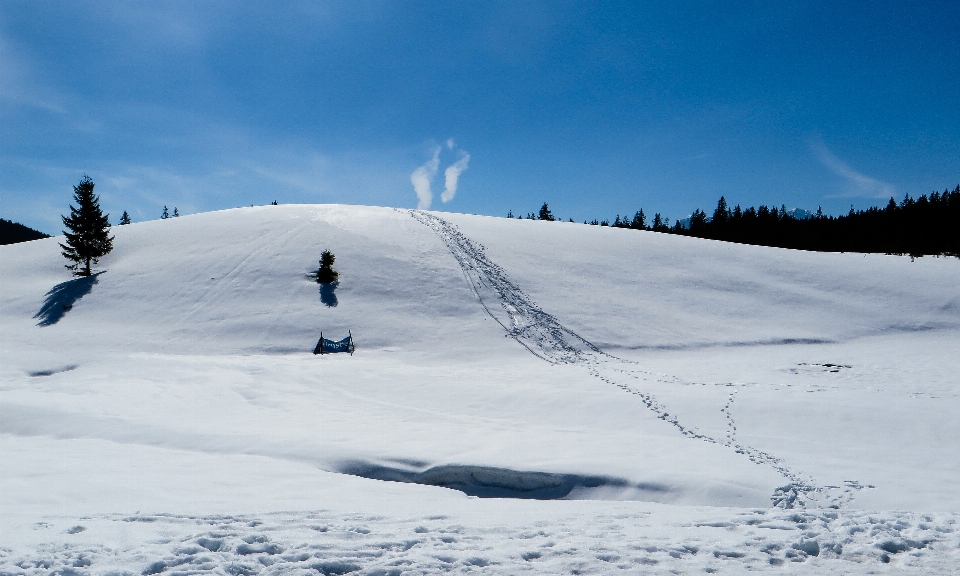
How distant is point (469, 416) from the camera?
40.5 ft

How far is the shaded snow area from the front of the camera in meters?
5.08

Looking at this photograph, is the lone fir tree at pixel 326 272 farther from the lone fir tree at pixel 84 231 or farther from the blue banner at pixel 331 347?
the lone fir tree at pixel 84 231

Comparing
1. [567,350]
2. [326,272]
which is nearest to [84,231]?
[326,272]

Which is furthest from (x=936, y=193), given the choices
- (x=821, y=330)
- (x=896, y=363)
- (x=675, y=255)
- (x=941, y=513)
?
(x=941, y=513)

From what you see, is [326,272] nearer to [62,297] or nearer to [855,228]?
[62,297]

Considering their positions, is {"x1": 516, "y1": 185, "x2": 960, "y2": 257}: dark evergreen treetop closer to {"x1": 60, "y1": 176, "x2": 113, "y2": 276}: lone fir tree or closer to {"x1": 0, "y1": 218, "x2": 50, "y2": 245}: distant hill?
{"x1": 60, "y1": 176, "x2": 113, "y2": 276}: lone fir tree

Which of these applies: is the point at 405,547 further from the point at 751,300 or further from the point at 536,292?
the point at 751,300

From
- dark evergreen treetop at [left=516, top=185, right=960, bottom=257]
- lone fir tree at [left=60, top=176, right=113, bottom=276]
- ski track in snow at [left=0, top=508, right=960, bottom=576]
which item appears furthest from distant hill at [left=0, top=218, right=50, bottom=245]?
ski track in snow at [left=0, top=508, right=960, bottom=576]

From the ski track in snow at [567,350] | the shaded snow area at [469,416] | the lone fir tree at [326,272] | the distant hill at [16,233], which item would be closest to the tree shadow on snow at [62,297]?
the shaded snow area at [469,416]

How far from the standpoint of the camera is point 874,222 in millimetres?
76875

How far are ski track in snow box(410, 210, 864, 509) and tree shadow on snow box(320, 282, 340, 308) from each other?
8087 millimetres

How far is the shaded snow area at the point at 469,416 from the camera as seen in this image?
200 inches

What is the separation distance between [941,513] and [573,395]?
8.50 m

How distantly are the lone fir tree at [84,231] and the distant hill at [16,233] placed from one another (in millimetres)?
117777
